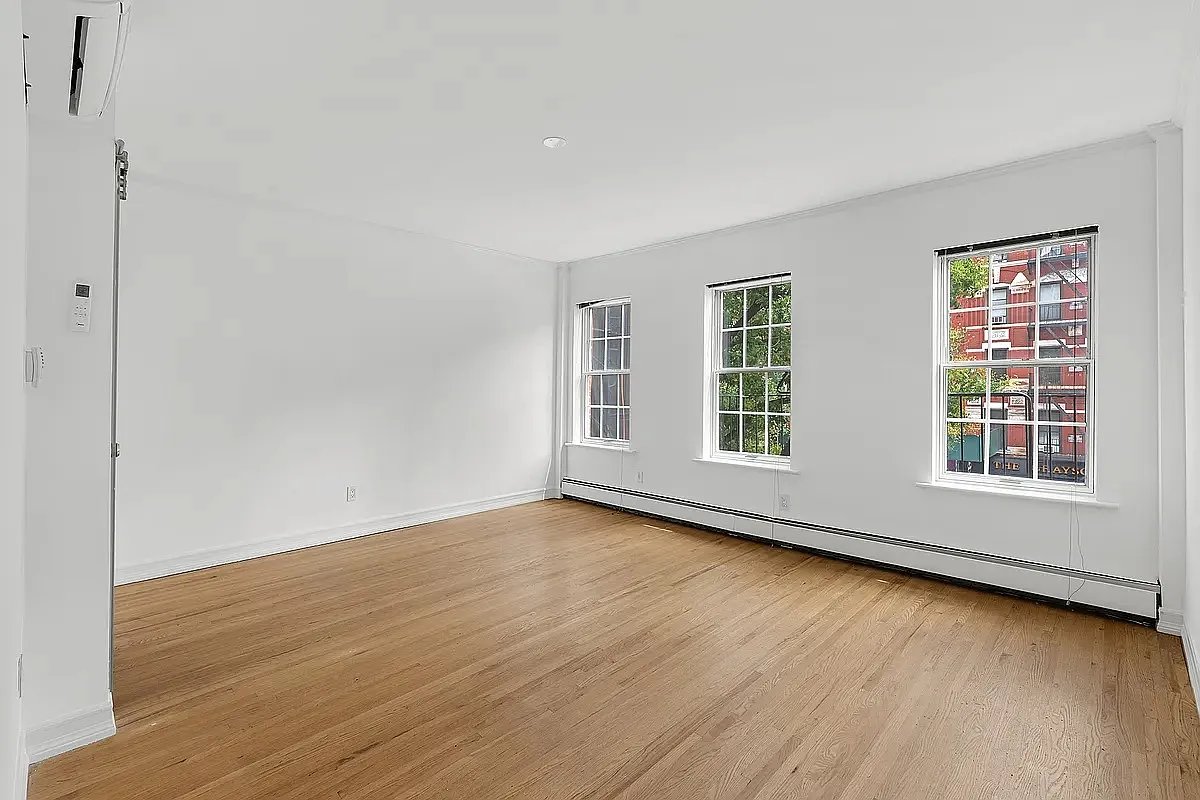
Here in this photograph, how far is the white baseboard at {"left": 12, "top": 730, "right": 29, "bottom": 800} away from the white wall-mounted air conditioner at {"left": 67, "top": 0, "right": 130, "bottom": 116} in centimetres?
203

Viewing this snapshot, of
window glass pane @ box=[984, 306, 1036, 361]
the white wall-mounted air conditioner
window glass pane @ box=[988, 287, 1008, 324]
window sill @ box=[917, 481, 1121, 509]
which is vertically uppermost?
the white wall-mounted air conditioner

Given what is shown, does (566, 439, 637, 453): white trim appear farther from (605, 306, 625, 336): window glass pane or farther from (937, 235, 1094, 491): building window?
(937, 235, 1094, 491): building window

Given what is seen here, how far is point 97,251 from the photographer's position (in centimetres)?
223

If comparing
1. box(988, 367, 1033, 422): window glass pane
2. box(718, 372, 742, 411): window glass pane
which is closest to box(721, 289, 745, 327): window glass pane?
box(718, 372, 742, 411): window glass pane

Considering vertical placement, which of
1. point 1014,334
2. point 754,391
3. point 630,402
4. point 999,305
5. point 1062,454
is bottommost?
point 1062,454

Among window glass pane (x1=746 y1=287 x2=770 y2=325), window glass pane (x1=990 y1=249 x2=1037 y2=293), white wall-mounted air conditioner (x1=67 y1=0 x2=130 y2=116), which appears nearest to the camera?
white wall-mounted air conditioner (x1=67 y1=0 x2=130 y2=116)

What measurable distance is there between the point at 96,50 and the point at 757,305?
4.49m

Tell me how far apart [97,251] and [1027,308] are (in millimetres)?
4800

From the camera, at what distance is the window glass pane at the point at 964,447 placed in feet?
13.4

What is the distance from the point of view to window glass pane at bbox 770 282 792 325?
5.07 meters

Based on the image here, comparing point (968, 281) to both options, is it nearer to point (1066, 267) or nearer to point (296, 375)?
point (1066, 267)

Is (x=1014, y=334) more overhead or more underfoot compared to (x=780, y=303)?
more underfoot

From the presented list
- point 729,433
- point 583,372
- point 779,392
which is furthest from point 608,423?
point 779,392

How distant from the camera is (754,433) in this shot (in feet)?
17.5
